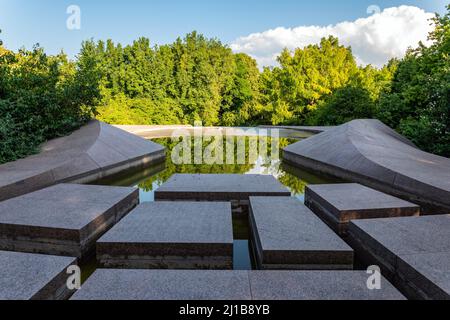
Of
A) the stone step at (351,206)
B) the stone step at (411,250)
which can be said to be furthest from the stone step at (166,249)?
the stone step at (351,206)

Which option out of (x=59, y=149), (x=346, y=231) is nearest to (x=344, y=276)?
(x=346, y=231)

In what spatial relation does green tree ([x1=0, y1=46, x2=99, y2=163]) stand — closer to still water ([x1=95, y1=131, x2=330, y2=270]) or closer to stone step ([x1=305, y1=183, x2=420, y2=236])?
still water ([x1=95, y1=131, x2=330, y2=270])

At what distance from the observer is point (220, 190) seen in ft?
Result: 17.0

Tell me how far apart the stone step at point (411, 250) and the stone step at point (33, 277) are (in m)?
3.03

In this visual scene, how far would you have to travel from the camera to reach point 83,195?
15.3 ft

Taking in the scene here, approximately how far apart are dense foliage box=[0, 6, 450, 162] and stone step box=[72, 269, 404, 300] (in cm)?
641

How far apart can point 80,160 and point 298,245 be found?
18.4 feet

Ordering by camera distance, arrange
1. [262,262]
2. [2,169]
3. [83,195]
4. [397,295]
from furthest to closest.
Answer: [2,169] < [83,195] < [262,262] < [397,295]

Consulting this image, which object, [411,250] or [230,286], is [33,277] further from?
[411,250]

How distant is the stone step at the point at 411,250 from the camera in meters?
2.40

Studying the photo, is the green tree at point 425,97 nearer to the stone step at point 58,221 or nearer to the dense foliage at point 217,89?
the dense foliage at point 217,89

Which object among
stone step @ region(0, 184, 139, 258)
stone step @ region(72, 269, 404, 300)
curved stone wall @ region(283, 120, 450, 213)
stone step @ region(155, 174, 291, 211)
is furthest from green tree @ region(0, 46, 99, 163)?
curved stone wall @ region(283, 120, 450, 213)
